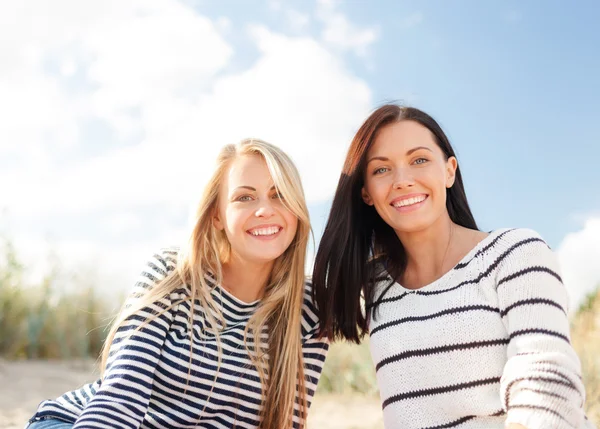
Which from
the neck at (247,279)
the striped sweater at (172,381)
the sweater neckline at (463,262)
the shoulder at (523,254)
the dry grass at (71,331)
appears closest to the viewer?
the shoulder at (523,254)

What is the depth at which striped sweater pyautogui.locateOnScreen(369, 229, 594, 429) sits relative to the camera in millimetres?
2287

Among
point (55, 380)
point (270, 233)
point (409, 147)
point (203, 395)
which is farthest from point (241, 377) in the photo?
point (55, 380)

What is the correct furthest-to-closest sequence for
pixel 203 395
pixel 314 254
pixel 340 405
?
pixel 340 405 → pixel 314 254 → pixel 203 395

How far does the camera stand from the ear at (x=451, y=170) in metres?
3.04

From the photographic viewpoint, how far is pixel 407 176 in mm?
2801

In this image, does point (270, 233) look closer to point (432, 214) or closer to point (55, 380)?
point (432, 214)

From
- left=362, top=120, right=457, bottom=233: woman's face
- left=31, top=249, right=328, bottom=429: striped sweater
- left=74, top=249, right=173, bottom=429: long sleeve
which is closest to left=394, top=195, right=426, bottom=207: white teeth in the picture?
left=362, top=120, right=457, bottom=233: woman's face

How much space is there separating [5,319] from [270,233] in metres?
5.48

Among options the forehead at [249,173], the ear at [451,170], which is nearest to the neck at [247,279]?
the forehead at [249,173]

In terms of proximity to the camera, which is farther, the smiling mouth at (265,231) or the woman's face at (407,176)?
the smiling mouth at (265,231)

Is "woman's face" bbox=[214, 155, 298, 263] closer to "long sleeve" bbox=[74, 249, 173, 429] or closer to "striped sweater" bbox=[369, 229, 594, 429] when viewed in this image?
"long sleeve" bbox=[74, 249, 173, 429]

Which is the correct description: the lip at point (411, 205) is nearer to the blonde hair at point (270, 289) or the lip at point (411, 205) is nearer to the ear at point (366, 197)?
the ear at point (366, 197)

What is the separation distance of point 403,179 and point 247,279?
0.95m

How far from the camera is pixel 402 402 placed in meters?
2.70
